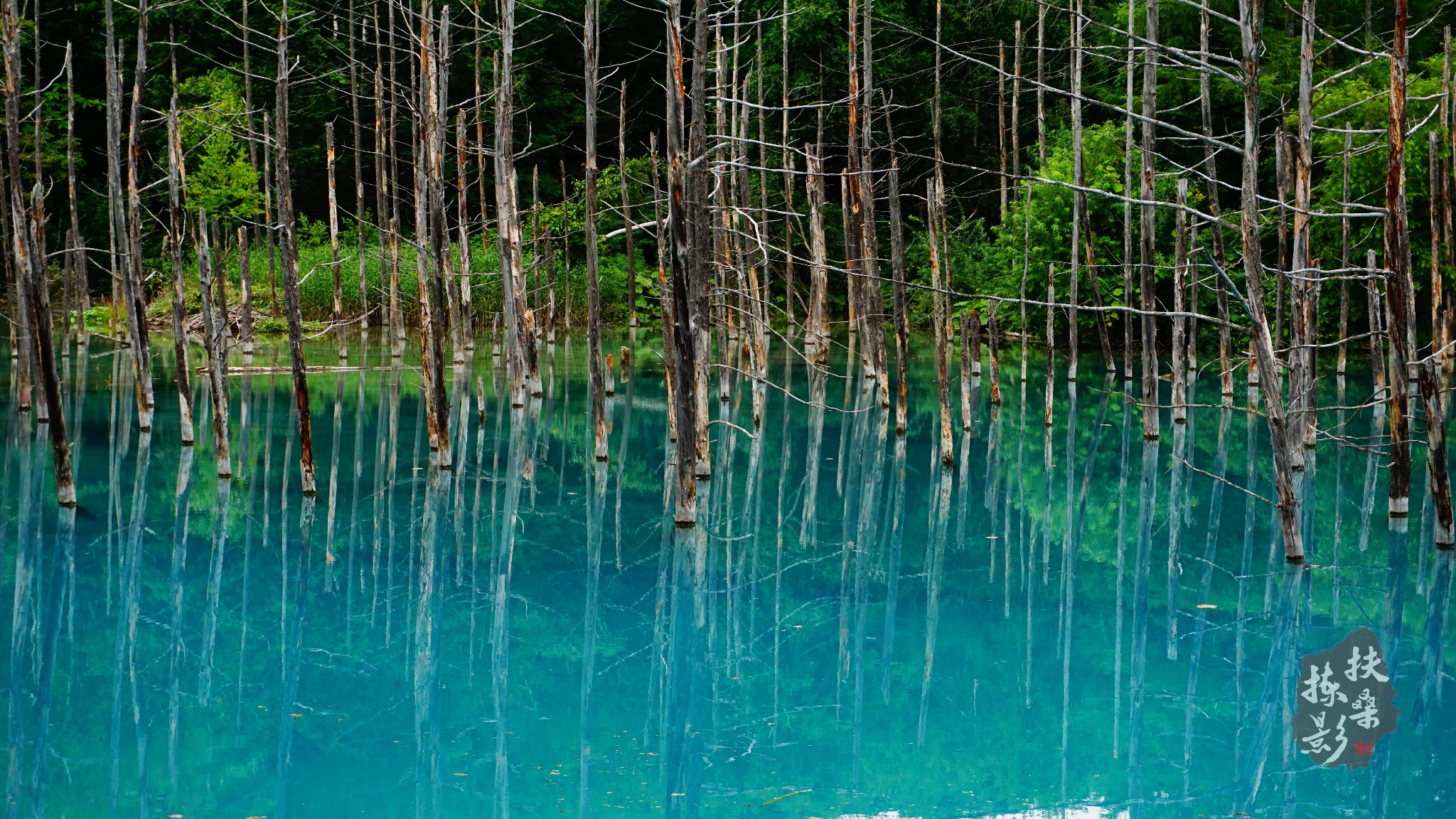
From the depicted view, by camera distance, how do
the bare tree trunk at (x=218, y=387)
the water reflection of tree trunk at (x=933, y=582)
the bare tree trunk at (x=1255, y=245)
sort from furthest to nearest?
the bare tree trunk at (x=218, y=387), the bare tree trunk at (x=1255, y=245), the water reflection of tree trunk at (x=933, y=582)

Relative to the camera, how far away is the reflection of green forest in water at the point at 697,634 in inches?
253

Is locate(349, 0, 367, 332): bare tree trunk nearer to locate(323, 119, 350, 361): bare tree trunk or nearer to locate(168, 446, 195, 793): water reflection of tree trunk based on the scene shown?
locate(323, 119, 350, 361): bare tree trunk

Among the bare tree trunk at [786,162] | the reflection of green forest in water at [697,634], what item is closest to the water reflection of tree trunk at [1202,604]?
A: the reflection of green forest in water at [697,634]

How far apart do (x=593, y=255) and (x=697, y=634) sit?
8280 mm

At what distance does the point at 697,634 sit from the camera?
8.98 m

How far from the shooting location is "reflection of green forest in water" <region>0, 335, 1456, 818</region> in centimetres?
642

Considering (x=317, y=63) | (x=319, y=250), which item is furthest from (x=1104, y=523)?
(x=317, y=63)

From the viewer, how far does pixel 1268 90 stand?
2622 cm

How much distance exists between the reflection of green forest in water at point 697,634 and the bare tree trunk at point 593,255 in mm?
567

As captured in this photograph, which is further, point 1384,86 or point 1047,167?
point 1047,167

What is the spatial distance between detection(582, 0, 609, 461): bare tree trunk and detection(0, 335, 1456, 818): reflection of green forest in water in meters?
0.57

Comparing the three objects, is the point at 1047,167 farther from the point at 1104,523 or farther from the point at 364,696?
the point at 364,696

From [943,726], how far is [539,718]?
212 cm

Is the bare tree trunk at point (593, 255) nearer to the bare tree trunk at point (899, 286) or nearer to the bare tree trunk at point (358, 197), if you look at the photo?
the bare tree trunk at point (899, 286)
